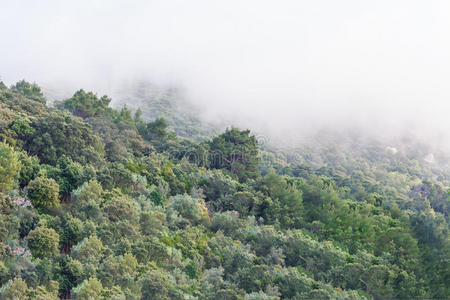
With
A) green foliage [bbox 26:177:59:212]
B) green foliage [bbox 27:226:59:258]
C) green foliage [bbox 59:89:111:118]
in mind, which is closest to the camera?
green foliage [bbox 27:226:59:258]

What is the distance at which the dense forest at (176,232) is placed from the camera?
30844 millimetres

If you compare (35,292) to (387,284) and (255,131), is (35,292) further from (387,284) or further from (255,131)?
(255,131)

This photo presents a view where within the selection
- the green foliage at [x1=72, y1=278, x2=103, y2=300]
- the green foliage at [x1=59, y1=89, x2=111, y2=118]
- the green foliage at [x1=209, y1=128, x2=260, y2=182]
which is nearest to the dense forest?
the green foliage at [x1=72, y1=278, x2=103, y2=300]

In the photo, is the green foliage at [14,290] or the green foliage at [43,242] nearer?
the green foliage at [14,290]

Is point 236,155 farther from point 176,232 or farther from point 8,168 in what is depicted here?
point 8,168

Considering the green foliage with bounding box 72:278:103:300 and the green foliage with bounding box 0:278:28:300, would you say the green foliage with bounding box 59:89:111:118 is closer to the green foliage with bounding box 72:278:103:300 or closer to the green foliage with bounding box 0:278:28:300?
the green foliage with bounding box 72:278:103:300

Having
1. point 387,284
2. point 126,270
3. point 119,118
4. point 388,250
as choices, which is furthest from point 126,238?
point 119,118

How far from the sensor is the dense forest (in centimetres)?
3084

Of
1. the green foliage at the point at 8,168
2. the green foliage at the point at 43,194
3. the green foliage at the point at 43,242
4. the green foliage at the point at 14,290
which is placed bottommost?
the green foliage at the point at 14,290

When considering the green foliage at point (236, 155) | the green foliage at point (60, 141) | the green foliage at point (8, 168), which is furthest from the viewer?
the green foliage at point (236, 155)

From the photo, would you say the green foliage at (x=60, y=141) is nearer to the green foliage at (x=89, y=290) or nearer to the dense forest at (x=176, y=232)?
the dense forest at (x=176, y=232)

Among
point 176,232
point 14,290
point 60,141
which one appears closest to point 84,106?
point 60,141

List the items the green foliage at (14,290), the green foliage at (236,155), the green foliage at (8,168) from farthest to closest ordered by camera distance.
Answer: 1. the green foliage at (236,155)
2. the green foliage at (8,168)
3. the green foliage at (14,290)

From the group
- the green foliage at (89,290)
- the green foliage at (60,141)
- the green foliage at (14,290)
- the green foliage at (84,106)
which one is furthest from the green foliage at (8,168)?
the green foliage at (84,106)
